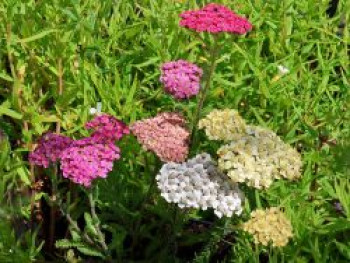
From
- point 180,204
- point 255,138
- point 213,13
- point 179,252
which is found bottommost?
point 179,252

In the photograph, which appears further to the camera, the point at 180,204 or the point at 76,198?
the point at 76,198

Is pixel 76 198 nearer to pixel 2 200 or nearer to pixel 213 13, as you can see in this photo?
pixel 2 200

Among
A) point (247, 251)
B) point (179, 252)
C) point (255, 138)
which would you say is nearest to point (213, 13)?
point (255, 138)

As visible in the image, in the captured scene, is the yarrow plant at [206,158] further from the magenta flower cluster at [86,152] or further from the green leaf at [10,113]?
the green leaf at [10,113]

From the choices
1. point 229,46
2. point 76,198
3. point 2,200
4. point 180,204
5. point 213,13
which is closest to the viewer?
point 180,204

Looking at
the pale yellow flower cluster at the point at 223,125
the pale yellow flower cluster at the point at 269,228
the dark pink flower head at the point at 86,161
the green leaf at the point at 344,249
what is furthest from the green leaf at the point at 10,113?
the green leaf at the point at 344,249

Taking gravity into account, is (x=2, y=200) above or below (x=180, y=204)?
below

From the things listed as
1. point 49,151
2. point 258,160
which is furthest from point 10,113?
point 258,160
